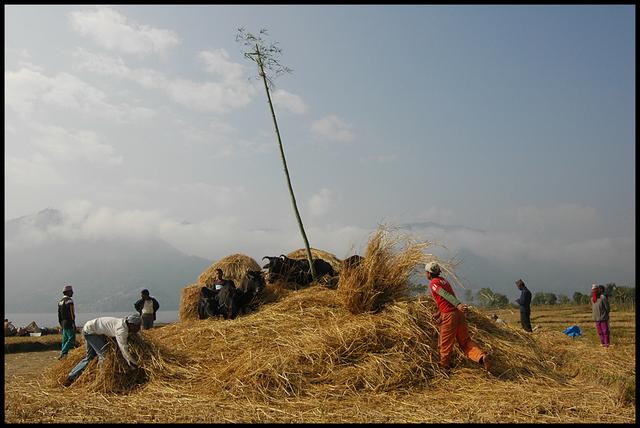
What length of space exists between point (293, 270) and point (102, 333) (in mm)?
4302

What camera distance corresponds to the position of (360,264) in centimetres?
849

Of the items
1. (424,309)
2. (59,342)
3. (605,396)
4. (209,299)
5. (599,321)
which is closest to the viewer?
(605,396)

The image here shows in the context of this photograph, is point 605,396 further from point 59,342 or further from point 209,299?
point 59,342

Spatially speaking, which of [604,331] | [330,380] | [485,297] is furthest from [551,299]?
[330,380]

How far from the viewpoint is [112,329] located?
7.66 m

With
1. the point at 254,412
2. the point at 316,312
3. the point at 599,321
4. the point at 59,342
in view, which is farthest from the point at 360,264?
the point at 59,342

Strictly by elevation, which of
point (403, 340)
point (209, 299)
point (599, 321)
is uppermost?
point (209, 299)

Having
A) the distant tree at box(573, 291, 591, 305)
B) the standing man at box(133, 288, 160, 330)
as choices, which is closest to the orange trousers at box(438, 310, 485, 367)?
the standing man at box(133, 288, 160, 330)

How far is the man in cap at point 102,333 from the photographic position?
7.54m

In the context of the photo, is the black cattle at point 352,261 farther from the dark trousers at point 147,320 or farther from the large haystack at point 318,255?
the dark trousers at point 147,320

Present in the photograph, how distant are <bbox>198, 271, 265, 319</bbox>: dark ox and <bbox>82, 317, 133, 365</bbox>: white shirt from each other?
2.51 meters

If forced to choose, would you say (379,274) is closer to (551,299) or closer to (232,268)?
(232,268)

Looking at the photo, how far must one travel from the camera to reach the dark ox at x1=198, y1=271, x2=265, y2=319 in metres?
9.91

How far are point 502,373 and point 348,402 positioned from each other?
2.62 meters
